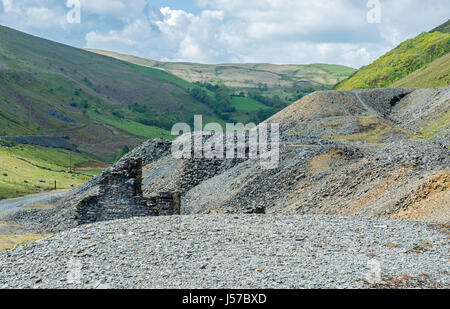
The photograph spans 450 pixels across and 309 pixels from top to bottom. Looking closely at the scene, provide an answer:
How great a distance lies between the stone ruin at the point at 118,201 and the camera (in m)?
23.7

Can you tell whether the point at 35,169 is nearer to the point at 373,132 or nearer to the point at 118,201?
the point at 373,132

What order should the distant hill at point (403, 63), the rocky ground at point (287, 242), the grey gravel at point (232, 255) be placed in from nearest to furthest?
the grey gravel at point (232, 255)
the rocky ground at point (287, 242)
the distant hill at point (403, 63)

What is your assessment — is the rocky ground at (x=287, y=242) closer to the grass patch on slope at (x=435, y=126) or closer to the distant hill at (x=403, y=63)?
the grass patch on slope at (x=435, y=126)

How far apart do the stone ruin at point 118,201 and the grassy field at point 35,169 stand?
56967mm

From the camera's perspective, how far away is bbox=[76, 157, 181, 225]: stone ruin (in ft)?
77.9

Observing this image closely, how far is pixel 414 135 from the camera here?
2402 inches

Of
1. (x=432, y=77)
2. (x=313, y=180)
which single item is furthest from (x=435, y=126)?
(x=432, y=77)

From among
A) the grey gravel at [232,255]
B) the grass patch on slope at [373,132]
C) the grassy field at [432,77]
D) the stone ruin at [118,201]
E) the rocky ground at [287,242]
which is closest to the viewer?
the grey gravel at [232,255]

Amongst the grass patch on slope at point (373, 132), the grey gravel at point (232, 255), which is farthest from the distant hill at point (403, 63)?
the grey gravel at point (232, 255)

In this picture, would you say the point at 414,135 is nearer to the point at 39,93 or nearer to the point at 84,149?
the point at 84,149

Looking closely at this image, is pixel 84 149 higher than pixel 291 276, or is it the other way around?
pixel 84 149

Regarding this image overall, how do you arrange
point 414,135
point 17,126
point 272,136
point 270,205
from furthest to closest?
1. point 17,126
2. point 414,135
3. point 272,136
4. point 270,205

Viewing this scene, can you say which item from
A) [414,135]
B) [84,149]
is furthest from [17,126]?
[414,135]
